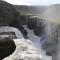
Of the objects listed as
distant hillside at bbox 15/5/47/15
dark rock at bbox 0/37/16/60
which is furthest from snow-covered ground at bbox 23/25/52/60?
dark rock at bbox 0/37/16/60

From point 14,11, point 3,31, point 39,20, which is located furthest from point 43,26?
point 3,31

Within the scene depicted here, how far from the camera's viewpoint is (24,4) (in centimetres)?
75

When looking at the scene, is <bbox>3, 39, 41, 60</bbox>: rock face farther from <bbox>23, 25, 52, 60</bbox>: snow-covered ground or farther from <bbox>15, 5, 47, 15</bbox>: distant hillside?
<bbox>15, 5, 47, 15</bbox>: distant hillside

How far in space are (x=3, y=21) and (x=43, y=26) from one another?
0.25 meters

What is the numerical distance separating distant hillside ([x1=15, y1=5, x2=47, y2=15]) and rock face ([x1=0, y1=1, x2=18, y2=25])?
2.0 inches

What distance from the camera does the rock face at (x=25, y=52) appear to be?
29.3 inches

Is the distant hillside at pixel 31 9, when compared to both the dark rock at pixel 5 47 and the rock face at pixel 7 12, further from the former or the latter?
the dark rock at pixel 5 47

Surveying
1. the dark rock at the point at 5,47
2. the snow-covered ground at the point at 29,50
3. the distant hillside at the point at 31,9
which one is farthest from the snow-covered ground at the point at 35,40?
the dark rock at the point at 5,47

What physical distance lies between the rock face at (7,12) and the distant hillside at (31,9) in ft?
0.17

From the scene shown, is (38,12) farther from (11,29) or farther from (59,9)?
(11,29)

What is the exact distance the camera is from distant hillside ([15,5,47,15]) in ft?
2.38

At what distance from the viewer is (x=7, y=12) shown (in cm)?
84

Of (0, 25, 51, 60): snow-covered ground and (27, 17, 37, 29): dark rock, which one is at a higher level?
(27, 17, 37, 29): dark rock

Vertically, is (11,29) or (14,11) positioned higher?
(14,11)
